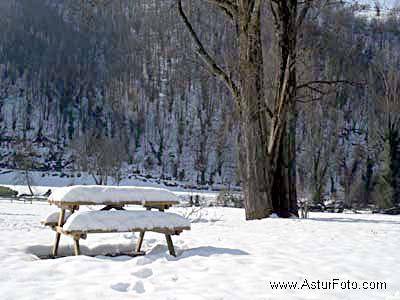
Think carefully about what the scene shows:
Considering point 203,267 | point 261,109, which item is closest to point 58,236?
point 203,267

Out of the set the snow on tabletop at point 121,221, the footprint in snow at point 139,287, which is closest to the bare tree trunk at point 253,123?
the snow on tabletop at point 121,221

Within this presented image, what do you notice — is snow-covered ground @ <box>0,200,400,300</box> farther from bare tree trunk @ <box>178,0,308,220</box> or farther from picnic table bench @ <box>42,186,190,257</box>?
bare tree trunk @ <box>178,0,308,220</box>

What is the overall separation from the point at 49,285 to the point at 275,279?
197cm

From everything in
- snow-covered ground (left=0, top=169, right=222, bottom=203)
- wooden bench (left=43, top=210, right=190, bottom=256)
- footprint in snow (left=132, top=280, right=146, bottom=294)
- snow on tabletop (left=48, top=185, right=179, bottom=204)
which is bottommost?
snow-covered ground (left=0, top=169, right=222, bottom=203)

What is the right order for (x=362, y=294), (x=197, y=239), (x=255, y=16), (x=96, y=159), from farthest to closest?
(x=96, y=159) < (x=255, y=16) < (x=197, y=239) < (x=362, y=294)

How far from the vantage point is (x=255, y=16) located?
1087 cm

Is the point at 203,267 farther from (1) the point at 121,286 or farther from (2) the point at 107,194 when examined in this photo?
(2) the point at 107,194

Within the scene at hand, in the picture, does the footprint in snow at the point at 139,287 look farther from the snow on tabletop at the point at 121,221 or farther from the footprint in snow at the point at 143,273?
the snow on tabletop at the point at 121,221

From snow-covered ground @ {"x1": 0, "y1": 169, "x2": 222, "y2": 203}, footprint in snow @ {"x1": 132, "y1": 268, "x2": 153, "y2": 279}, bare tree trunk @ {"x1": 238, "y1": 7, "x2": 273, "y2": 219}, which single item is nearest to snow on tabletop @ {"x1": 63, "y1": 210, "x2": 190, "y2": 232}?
footprint in snow @ {"x1": 132, "y1": 268, "x2": 153, "y2": 279}

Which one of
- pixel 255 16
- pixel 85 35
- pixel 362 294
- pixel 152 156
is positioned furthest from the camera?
pixel 85 35

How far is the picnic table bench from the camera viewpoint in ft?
18.0

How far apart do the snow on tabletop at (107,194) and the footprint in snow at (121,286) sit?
1.57m

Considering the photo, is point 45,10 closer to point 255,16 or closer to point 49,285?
point 255,16

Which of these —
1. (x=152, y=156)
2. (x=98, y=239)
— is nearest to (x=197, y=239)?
(x=98, y=239)
